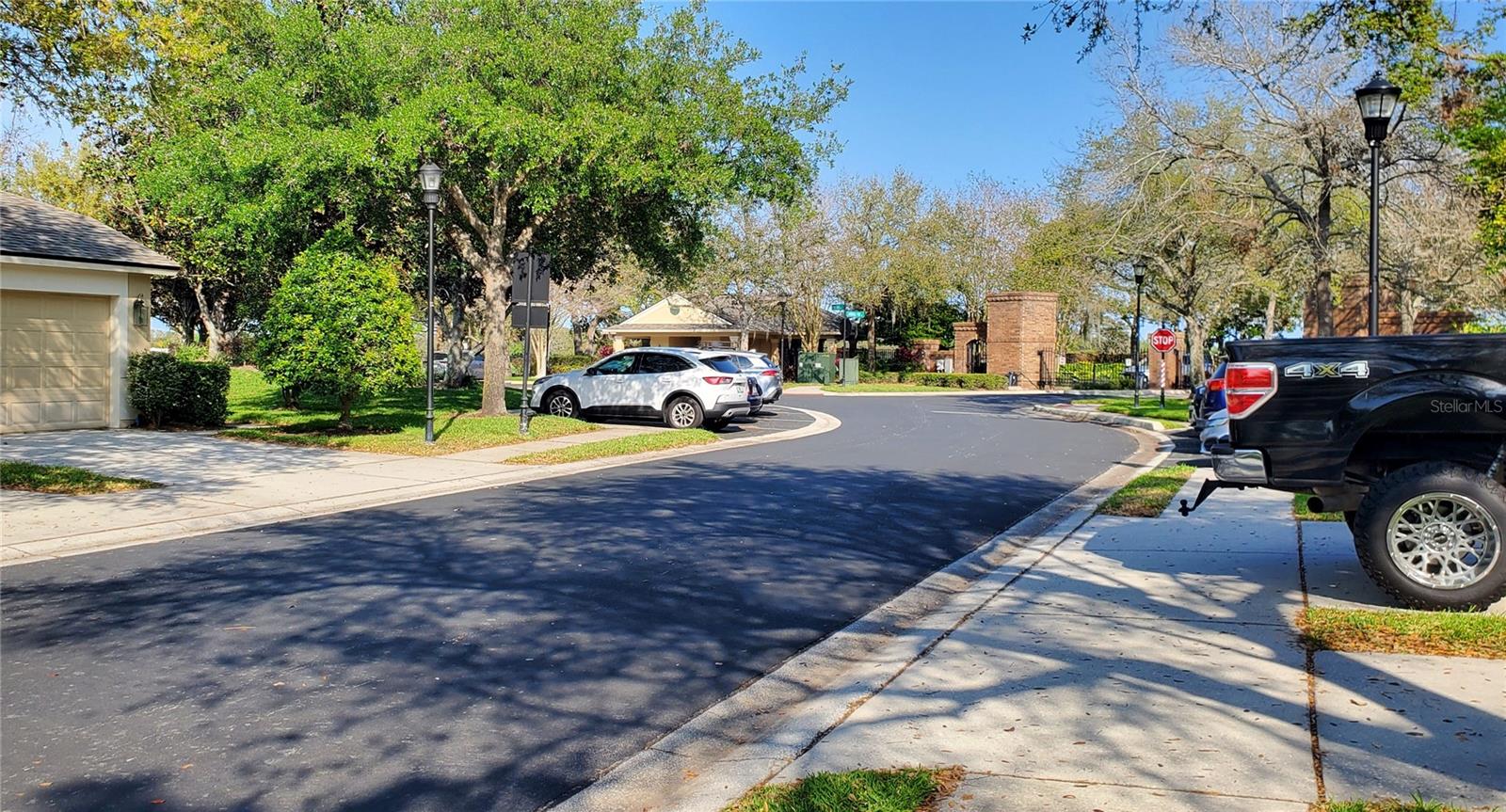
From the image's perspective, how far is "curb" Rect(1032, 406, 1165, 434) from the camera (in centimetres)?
2648

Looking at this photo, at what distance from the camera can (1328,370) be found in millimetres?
6898

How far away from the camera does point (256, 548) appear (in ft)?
29.9

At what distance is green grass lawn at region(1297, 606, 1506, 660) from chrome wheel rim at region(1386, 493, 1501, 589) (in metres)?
0.25

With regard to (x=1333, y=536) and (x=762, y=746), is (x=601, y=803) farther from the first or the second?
(x=1333, y=536)

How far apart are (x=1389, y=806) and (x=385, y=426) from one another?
19288 millimetres

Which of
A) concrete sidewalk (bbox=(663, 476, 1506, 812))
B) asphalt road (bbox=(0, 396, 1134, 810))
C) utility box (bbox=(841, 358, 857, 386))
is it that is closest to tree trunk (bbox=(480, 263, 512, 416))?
asphalt road (bbox=(0, 396, 1134, 810))

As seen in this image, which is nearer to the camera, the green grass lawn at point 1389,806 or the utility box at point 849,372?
the green grass lawn at point 1389,806

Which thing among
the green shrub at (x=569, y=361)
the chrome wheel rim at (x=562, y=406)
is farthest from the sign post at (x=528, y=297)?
the green shrub at (x=569, y=361)

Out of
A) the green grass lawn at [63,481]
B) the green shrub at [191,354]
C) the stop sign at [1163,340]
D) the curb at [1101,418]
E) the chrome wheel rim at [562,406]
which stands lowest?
the curb at [1101,418]

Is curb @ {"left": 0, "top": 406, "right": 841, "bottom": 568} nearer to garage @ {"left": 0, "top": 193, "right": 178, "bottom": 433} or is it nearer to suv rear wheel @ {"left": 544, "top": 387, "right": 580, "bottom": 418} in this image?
suv rear wheel @ {"left": 544, "top": 387, "right": 580, "bottom": 418}

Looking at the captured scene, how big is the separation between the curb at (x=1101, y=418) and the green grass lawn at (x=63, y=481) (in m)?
20.2

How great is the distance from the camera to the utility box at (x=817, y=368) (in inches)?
2152

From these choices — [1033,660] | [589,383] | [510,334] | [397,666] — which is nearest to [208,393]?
[589,383]

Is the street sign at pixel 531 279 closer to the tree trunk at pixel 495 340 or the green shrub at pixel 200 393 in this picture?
the tree trunk at pixel 495 340
